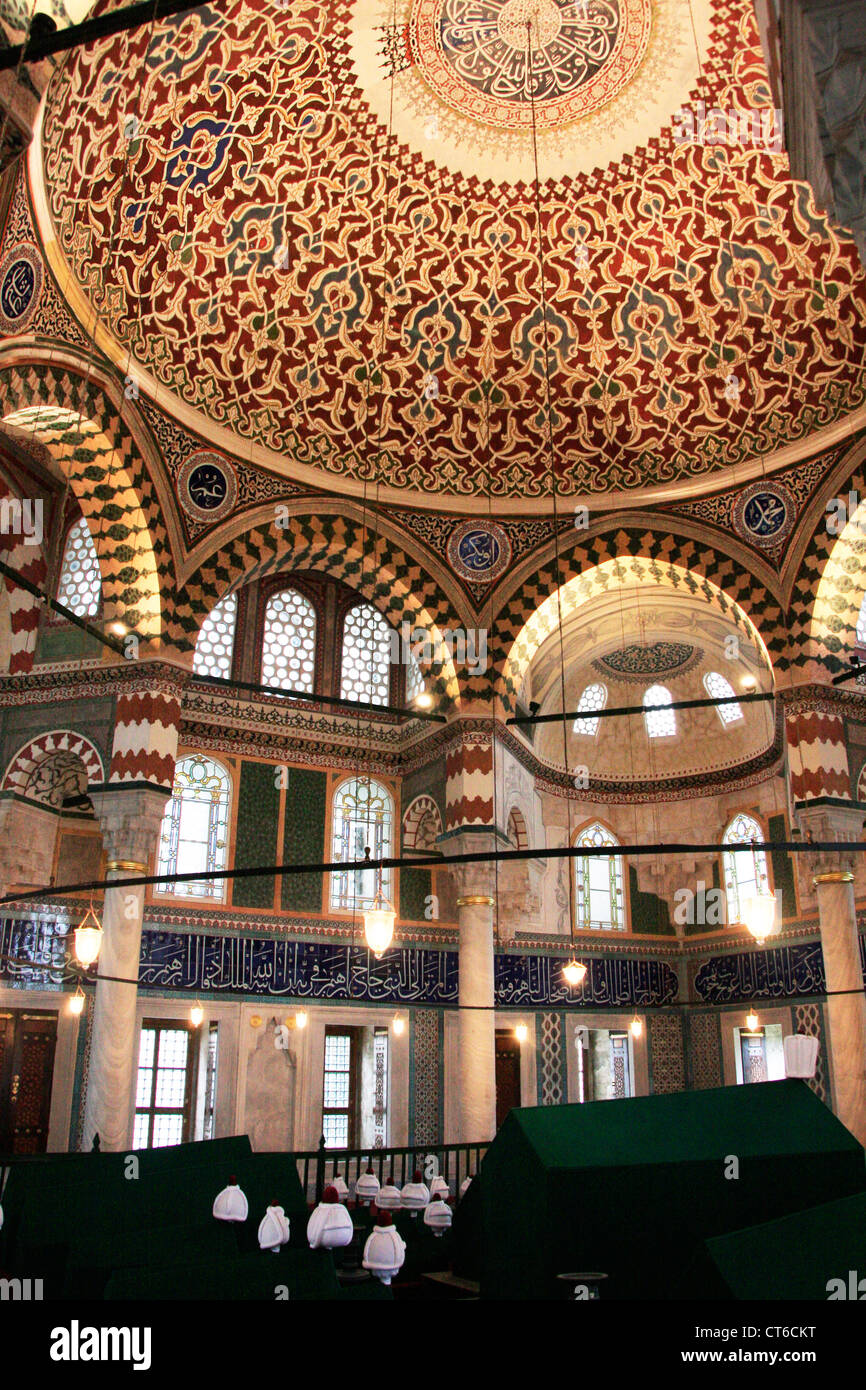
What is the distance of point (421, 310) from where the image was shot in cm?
1060

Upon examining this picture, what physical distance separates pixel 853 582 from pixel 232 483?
600cm

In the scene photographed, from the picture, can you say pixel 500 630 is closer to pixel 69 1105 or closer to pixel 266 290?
pixel 266 290

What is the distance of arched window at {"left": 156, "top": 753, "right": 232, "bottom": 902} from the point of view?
11.9 metres

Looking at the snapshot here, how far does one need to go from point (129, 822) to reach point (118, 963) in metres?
1.22

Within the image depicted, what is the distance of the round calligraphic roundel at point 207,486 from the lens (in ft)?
33.8

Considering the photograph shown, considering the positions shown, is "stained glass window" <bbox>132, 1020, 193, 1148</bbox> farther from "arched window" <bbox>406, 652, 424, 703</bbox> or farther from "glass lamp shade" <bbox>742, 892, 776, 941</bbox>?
"glass lamp shade" <bbox>742, 892, 776, 941</bbox>

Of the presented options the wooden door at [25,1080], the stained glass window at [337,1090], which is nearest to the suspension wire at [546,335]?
the stained glass window at [337,1090]

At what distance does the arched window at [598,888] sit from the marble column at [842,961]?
14.8ft

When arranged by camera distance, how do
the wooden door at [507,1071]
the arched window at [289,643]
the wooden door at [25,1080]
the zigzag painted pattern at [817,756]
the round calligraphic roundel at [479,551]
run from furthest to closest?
the arched window at [289,643]
the wooden door at [507,1071]
the round calligraphic roundel at [479,551]
the wooden door at [25,1080]
the zigzag painted pattern at [817,756]

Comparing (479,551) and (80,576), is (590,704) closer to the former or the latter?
(479,551)

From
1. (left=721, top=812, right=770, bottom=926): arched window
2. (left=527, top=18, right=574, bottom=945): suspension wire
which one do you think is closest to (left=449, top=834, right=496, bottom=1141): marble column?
(left=527, top=18, right=574, bottom=945): suspension wire

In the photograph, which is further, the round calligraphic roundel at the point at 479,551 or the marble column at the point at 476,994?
the round calligraphic roundel at the point at 479,551

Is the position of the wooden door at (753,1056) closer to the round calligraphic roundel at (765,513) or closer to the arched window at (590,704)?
the arched window at (590,704)

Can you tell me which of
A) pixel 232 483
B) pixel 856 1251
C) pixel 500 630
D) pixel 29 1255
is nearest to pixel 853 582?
pixel 500 630
